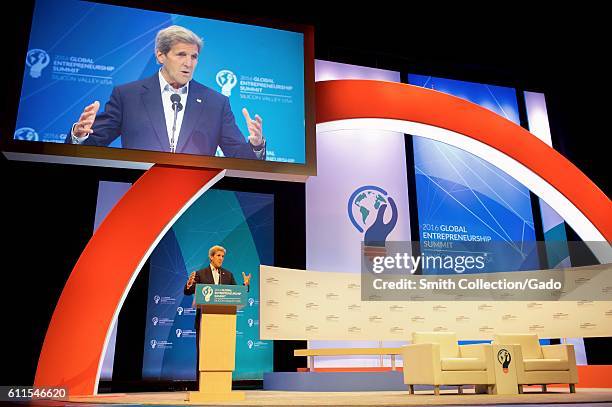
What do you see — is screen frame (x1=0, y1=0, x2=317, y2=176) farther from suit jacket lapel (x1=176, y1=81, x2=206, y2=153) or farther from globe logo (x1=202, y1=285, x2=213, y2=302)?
globe logo (x1=202, y1=285, x2=213, y2=302)

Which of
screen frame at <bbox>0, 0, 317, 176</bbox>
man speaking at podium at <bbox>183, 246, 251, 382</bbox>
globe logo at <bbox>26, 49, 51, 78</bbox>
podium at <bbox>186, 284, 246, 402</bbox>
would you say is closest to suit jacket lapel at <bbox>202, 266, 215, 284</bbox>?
man speaking at podium at <bbox>183, 246, 251, 382</bbox>

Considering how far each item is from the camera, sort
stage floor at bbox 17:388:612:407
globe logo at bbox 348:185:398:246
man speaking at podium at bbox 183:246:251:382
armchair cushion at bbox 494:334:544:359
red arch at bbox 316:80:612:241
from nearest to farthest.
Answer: stage floor at bbox 17:388:612:407 < man speaking at podium at bbox 183:246:251:382 < armchair cushion at bbox 494:334:544:359 < red arch at bbox 316:80:612:241 < globe logo at bbox 348:185:398:246

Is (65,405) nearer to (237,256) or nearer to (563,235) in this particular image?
(237,256)

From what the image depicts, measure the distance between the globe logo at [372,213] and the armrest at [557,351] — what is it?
128 inches

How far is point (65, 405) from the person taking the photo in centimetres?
379

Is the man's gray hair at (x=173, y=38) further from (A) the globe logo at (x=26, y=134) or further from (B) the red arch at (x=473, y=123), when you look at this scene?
(B) the red arch at (x=473, y=123)

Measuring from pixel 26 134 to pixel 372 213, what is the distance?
5.31 meters

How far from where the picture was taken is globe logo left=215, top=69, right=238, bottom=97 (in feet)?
18.5

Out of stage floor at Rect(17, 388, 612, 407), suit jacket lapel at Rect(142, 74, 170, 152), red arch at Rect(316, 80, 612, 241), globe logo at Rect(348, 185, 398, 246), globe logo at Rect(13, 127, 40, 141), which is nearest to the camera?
stage floor at Rect(17, 388, 612, 407)

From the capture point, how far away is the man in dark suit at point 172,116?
5234 millimetres

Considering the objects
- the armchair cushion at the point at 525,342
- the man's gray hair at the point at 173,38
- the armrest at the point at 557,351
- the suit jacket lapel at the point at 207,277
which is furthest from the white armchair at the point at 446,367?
the man's gray hair at the point at 173,38

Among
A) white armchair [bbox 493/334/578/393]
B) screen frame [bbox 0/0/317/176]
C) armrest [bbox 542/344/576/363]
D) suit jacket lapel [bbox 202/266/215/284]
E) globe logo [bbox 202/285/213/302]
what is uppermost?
screen frame [bbox 0/0/317/176]

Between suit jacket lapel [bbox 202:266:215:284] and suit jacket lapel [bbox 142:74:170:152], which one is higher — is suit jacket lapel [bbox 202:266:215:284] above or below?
below

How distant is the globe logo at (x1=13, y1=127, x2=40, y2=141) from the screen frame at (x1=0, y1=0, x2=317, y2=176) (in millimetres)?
32
